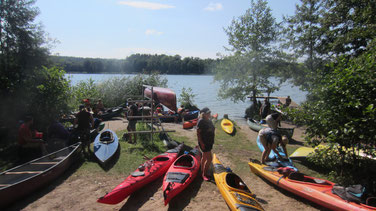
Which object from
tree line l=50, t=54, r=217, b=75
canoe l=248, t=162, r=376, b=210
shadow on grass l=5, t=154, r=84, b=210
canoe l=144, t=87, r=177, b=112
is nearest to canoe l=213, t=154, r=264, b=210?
canoe l=248, t=162, r=376, b=210

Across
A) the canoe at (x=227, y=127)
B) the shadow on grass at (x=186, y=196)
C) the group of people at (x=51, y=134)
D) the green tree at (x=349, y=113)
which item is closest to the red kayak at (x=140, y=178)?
the shadow on grass at (x=186, y=196)

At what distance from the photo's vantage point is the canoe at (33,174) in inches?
198

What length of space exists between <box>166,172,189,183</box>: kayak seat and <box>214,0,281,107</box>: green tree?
1485cm

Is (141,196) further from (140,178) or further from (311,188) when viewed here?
(311,188)

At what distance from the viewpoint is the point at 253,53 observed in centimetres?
1845

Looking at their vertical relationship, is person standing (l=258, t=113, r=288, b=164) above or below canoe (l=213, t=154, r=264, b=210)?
above

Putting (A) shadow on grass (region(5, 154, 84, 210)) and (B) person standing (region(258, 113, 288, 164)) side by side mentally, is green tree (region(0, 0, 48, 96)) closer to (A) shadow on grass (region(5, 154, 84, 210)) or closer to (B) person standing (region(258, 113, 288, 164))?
(A) shadow on grass (region(5, 154, 84, 210))

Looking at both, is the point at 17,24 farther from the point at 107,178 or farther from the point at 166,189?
the point at 166,189

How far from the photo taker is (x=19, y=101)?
1034cm

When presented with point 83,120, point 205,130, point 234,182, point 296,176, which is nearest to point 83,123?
point 83,120

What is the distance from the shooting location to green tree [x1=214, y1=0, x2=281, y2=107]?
18672 mm

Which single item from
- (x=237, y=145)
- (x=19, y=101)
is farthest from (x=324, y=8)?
(x=19, y=101)

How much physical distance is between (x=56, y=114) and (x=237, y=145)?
8.66 metres

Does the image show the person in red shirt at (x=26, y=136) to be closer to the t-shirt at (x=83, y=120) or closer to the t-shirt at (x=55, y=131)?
the t-shirt at (x=55, y=131)
